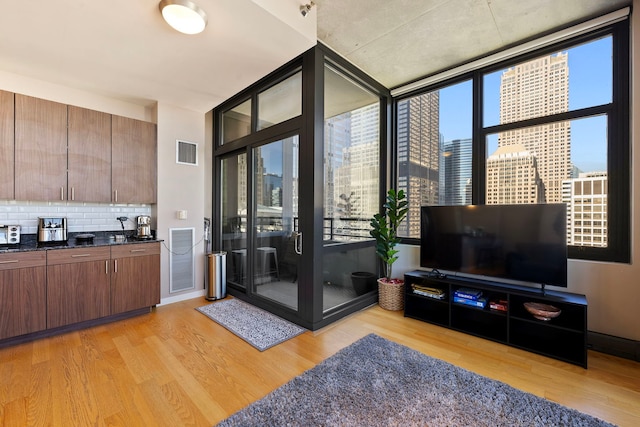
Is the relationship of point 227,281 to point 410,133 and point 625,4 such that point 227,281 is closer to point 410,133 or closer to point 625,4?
point 410,133

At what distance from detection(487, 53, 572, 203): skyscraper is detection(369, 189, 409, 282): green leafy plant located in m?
1.06

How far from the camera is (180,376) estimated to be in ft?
6.78

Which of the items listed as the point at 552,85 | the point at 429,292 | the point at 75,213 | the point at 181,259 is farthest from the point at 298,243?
the point at 552,85

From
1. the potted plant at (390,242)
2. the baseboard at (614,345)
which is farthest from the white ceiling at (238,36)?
the baseboard at (614,345)

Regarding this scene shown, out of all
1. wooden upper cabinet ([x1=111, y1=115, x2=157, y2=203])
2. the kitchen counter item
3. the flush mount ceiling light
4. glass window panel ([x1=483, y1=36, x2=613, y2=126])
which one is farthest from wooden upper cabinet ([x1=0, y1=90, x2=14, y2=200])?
glass window panel ([x1=483, y1=36, x2=613, y2=126])

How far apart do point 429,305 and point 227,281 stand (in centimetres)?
289

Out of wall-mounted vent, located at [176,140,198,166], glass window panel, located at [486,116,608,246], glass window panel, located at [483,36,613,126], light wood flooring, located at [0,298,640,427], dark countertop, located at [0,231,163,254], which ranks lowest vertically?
light wood flooring, located at [0,298,640,427]

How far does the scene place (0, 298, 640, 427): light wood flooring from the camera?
171cm

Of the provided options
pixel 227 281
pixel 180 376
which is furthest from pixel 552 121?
pixel 227 281

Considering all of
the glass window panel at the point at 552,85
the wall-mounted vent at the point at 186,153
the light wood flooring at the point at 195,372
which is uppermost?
the glass window panel at the point at 552,85

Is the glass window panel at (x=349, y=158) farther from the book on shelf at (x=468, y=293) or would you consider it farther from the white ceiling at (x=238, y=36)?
the book on shelf at (x=468, y=293)

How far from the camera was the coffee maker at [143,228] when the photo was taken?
3516 millimetres

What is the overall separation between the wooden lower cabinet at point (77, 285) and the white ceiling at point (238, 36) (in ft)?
6.40

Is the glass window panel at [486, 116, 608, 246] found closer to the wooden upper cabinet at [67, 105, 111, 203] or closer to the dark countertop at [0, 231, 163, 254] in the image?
the dark countertop at [0, 231, 163, 254]
